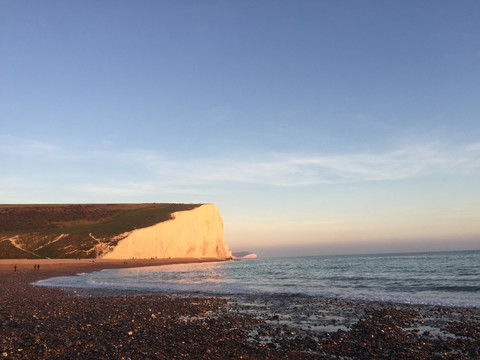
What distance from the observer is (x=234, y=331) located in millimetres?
9688

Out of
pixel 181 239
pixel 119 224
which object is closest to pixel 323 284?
pixel 181 239

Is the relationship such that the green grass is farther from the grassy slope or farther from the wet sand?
the wet sand

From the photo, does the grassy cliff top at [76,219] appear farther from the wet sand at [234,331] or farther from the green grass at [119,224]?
the wet sand at [234,331]

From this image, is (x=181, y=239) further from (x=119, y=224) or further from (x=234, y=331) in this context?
(x=234, y=331)

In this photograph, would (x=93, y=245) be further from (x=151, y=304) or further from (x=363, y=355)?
(x=363, y=355)

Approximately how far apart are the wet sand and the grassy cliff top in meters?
66.8

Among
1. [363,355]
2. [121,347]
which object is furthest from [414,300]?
[121,347]

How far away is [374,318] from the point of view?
38.5 feet

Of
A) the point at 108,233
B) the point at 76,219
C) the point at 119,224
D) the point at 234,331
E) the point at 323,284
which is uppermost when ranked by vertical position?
the point at 76,219

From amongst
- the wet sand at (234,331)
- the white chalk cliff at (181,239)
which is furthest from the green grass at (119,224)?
the wet sand at (234,331)

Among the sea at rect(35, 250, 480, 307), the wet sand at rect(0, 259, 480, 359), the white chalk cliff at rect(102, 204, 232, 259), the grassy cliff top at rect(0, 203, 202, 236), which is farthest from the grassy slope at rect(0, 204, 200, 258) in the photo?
the wet sand at rect(0, 259, 480, 359)

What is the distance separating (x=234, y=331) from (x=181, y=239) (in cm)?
7881

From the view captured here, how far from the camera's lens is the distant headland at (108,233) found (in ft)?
224

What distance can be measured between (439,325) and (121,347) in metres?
9.24
